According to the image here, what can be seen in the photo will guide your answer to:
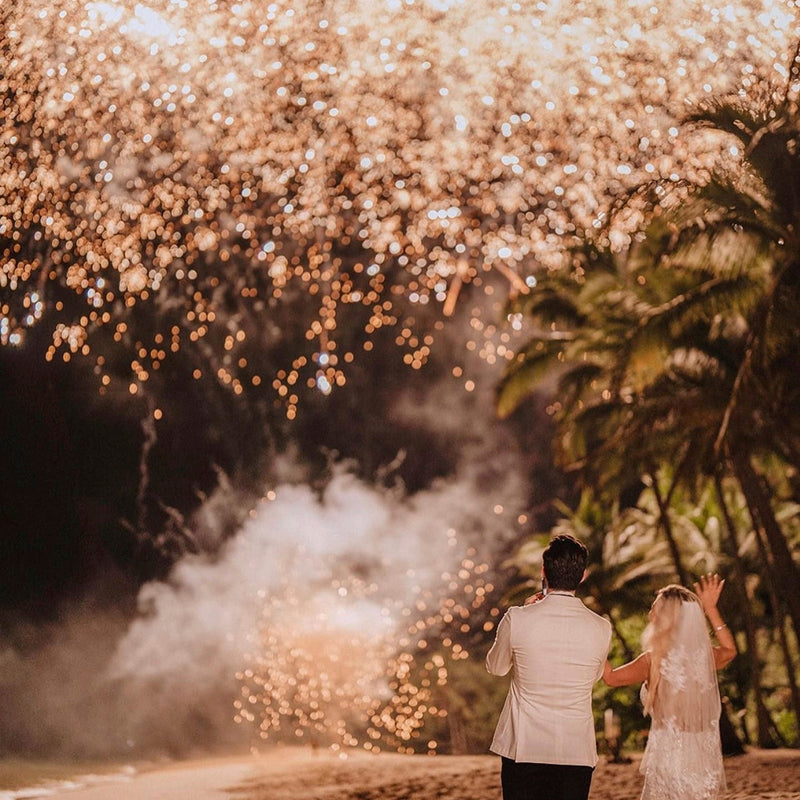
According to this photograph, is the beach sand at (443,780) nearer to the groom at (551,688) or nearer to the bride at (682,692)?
the bride at (682,692)

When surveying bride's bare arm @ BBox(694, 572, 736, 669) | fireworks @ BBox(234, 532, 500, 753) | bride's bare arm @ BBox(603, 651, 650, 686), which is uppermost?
bride's bare arm @ BBox(694, 572, 736, 669)

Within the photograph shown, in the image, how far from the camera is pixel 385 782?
16.2 meters

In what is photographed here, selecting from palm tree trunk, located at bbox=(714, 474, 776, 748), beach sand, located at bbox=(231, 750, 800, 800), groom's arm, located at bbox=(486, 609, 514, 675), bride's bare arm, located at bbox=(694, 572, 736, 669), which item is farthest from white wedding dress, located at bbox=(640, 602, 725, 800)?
palm tree trunk, located at bbox=(714, 474, 776, 748)

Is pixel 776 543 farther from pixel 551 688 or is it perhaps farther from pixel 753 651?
pixel 551 688

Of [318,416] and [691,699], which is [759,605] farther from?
[691,699]

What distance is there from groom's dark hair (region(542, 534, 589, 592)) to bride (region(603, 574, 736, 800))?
1.16 meters

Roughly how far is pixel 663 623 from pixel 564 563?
4.66ft

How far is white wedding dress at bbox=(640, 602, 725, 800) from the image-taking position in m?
5.14

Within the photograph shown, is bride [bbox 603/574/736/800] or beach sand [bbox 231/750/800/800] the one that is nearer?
bride [bbox 603/574/736/800]

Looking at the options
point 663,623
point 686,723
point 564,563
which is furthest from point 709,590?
point 564,563

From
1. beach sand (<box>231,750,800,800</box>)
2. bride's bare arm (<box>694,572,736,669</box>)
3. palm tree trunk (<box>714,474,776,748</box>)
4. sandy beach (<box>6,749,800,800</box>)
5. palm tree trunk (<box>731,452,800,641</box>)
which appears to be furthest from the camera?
palm tree trunk (<box>714,474,776,748</box>)

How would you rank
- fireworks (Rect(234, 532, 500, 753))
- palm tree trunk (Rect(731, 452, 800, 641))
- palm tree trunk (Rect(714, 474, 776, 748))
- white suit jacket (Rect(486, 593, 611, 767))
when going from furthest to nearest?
fireworks (Rect(234, 532, 500, 753))
palm tree trunk (Rect(714, 474, 776, 748))
palm tree trunk (Rect(731, 452, 800, 641))
white suit jacket (Rect(486, 593, 611, 767))

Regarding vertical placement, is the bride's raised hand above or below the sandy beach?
above

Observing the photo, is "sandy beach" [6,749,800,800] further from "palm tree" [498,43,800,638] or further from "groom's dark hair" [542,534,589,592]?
"groom's dark hair" [542,534,589,592]
